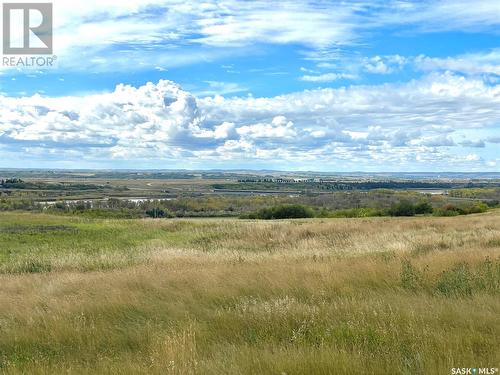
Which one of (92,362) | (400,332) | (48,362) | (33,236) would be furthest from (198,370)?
(33,236)

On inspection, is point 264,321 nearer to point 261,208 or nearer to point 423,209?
point 423,209

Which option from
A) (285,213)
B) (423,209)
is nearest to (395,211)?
(423,209)

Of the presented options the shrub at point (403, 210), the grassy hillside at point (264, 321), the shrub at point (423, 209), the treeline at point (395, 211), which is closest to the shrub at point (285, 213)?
the treeline at point (395, 211)

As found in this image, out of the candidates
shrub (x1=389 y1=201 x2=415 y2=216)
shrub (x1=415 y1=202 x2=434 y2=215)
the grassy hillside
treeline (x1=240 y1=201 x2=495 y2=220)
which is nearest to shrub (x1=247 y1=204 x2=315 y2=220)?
treeline (x1=240 y1=201 x2=495 y2=220)

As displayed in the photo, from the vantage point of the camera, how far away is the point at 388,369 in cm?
482

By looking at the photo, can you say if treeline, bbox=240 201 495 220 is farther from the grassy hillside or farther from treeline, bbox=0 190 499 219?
the grassy hillside

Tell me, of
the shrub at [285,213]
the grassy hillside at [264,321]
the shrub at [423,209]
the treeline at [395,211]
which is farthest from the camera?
the shrub at [285,213]

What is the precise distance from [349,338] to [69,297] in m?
5.85

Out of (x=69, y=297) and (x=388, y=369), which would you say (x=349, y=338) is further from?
(x=69, y=297)

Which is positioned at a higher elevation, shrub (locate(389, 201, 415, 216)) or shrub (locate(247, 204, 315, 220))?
shrub (locate(389, 201, 415, 216))

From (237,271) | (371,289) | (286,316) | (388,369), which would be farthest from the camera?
(237,271)

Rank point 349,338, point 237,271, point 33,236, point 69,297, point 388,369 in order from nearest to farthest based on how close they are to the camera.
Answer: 1. point 388,369
2. point 349,338
3. point 69,297
4. point 237,271
5. point 33,236

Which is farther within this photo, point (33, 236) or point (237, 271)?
point (33, 236)

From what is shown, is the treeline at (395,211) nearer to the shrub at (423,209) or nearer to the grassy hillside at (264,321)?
the shrub at (423,209)
